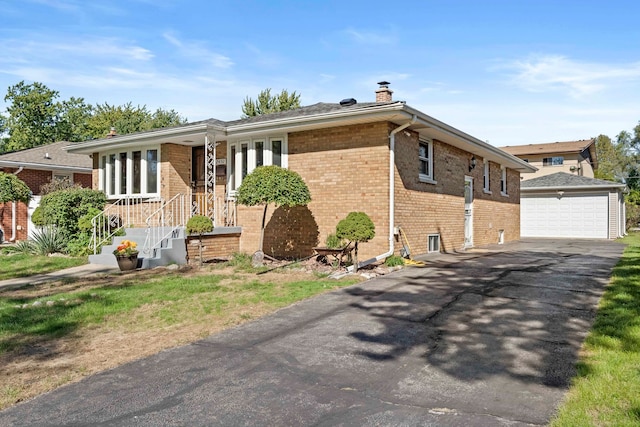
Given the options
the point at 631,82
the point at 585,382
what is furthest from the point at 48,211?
the point at 631,82

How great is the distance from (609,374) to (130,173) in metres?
14.8

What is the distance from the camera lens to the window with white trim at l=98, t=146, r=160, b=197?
1502cm

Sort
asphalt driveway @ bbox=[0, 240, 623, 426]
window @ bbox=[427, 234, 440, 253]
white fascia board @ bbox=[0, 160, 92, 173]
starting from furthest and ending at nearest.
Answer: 1. white fascia board @ bbox=[0, 160, 92, 173]
2. window @ bbox=[427, 234, 440, 253]
3. asphalt driveway @ bbox=[0, 240, 623, 426]

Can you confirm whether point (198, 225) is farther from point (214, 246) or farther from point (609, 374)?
point (609, 374)

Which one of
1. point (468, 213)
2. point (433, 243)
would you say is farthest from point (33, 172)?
point (468, 213)

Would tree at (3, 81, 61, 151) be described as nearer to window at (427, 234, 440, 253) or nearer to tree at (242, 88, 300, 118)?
tree at (242, 88, 300, 118)

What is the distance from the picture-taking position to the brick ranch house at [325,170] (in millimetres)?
11336

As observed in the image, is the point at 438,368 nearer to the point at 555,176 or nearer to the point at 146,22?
the point at 146,22

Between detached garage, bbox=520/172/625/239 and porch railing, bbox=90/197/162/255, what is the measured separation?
19.6m

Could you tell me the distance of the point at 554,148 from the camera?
1555 inches

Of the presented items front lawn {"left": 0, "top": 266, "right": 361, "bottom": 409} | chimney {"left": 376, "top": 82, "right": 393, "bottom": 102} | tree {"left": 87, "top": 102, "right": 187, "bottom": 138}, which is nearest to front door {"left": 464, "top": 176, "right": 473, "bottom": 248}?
chimney {"left": 376, "top": 82, "right": 393, "bottom": 102}

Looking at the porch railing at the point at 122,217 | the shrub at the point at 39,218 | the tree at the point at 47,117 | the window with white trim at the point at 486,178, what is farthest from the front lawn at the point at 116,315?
the tree at the point at 47,117

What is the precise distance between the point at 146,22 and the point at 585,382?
13241 mm

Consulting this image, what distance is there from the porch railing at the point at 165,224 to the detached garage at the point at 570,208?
1888 cm
